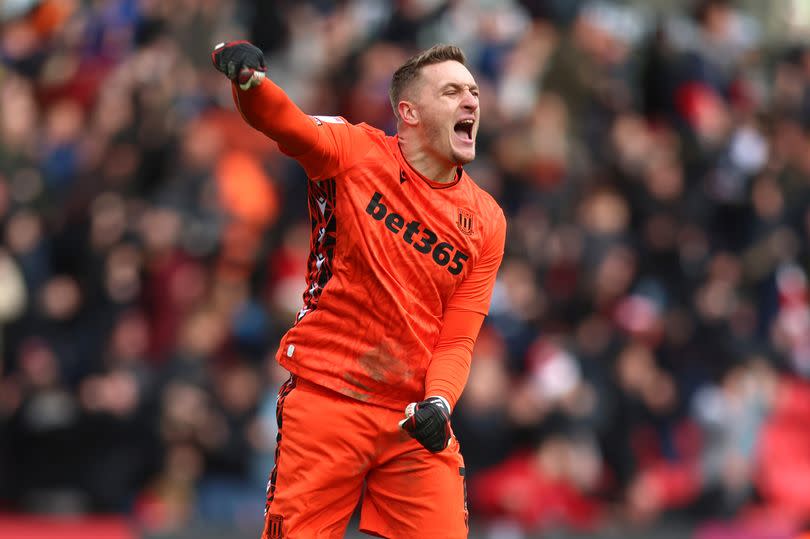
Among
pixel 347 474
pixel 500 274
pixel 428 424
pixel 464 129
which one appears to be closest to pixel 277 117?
pixel 464 129

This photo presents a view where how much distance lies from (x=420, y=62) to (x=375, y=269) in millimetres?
1031

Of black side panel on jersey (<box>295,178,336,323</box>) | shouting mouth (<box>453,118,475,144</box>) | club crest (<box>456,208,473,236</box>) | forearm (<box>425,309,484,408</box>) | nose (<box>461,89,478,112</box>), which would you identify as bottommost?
forearm (<box>425,309,484,408</box>)

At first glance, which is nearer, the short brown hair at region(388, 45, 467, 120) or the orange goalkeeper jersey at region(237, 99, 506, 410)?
the orange goalkeeper jersey at region(237, 99, 506, 410)

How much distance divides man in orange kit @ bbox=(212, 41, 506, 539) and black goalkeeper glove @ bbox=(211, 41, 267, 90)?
68 cm

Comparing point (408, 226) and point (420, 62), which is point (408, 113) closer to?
point (420, 62)

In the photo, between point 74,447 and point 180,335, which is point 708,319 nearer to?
point 180,335

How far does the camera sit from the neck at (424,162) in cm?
632

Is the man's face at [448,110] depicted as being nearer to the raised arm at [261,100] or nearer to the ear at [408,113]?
the ear at [408,113]

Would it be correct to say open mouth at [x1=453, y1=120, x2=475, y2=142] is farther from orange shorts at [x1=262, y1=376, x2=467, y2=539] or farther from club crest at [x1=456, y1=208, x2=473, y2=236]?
orange shorts at [x1=262, y1=376, x2=467, y2=539]

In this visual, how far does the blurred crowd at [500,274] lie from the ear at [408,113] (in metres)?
5.81

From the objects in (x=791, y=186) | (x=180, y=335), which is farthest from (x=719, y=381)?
(x=180, y=335)

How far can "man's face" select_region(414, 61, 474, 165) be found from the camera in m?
6.21

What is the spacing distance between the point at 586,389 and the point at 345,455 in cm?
675

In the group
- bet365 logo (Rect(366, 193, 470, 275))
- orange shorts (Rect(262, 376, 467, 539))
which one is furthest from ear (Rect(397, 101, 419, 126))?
orange shorts (Rect(262, 376, 467, 539))
